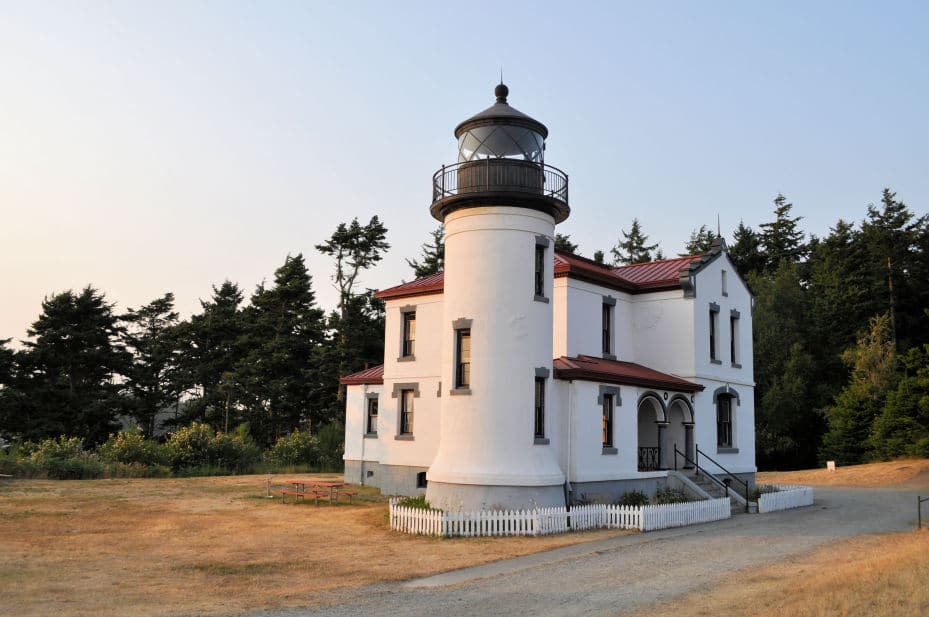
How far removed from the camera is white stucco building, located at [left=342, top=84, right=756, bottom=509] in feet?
63.3

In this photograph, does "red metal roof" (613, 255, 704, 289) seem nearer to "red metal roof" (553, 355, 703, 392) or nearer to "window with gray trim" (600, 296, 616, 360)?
"window with gray trim" (600, 296, 616, 360)

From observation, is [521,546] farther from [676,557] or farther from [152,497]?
[152,497]

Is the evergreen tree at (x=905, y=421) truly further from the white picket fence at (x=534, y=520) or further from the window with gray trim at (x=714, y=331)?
the white picket fence at (x=534, y=520)

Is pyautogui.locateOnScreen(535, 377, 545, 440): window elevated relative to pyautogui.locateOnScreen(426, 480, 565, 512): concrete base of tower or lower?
elevated

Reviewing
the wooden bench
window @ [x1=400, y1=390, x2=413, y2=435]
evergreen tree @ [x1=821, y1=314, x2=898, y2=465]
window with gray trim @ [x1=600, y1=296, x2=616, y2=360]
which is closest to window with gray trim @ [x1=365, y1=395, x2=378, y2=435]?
window @ [x1=400, y1=390, x2=413, y2=435]

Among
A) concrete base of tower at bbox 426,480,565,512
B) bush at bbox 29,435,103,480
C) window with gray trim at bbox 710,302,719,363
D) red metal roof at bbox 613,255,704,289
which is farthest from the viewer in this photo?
bush at bbox 29,435,103,480

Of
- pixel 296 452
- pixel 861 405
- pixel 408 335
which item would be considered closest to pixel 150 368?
pixel 296 452

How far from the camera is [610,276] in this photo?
2516cm

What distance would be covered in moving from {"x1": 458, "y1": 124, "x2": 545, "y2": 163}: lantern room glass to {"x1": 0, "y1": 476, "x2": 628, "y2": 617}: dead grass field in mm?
9430

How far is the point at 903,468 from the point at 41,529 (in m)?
38.0

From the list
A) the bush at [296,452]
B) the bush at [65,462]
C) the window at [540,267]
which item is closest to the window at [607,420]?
the window at [540,267]

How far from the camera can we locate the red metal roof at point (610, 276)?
23.8m

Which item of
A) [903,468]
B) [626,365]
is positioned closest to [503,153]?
[626,365]

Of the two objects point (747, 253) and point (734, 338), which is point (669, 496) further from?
point (747, 253)
